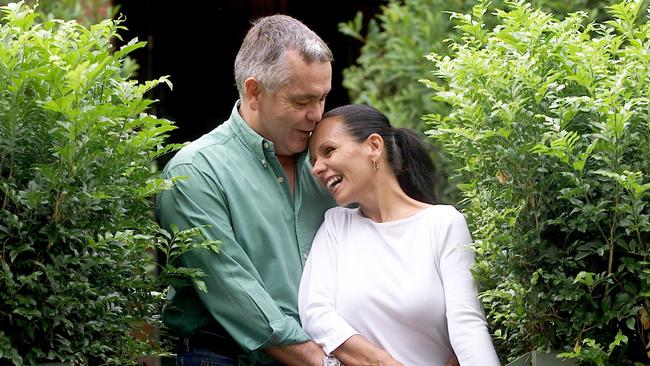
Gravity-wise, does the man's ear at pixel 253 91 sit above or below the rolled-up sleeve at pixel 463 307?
above

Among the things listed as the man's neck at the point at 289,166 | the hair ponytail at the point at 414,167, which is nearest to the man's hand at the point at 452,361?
the hair ponytail at the point at 414,167

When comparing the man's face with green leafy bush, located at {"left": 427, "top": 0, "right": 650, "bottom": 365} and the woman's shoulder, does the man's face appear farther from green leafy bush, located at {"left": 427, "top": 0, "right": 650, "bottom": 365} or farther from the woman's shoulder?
green leafy bush, located at {"left": 427, "top": 0, "right": 650, "bottom": 365}

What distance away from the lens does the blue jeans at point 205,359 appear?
3.77 m

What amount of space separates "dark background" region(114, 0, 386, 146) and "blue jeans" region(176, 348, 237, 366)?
470 centimetres

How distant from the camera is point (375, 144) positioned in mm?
3938

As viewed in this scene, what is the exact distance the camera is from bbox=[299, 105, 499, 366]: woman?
361 centimetres

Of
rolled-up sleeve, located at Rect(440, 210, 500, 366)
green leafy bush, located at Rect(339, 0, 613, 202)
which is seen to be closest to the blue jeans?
rolled-up sleeve, located at Rect(440, 210, 500, 366)

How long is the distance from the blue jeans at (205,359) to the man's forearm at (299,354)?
155mm

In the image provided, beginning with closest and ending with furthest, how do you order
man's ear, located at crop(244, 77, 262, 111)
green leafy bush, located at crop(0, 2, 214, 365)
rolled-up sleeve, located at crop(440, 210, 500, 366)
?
green leafy bush, located at crop(0, 2, 214, 365), rolled-up sleeve, located at crop(440, 210, 500, 366), man's ear, located at crop(244, 77, 262, 111)

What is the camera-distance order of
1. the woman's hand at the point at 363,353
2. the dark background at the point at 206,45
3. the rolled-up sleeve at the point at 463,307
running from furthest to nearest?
the dark background at the point at 206,45 < the woman's hand at the point at 363,353 < the rolled-up sleeve at the point at 463,307

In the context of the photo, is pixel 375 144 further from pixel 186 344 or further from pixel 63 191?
pixel 63 191

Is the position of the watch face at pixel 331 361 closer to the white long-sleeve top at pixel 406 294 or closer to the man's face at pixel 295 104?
the white long-sleeve top at pixel 406 294

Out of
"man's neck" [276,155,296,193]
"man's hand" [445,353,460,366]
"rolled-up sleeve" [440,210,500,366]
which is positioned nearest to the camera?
"rolled-up sleeve" [440,210,500,366]

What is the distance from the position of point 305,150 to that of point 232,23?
190 inches
